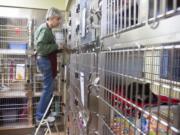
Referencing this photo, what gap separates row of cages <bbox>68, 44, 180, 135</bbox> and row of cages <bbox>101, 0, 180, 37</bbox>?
0.08 m

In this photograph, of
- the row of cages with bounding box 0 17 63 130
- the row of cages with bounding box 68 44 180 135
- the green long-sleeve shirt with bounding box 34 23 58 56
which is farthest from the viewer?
the row of cages with bounding box 0 17 63 130

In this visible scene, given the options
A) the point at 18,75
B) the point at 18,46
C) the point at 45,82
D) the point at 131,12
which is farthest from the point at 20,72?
the point at 131,12

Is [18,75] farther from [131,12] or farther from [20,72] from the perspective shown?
[131,12]

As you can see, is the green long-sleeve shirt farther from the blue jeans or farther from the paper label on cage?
the paper label on cage

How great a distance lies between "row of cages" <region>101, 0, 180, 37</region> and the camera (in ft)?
1.54

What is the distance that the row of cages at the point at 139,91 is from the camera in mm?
427

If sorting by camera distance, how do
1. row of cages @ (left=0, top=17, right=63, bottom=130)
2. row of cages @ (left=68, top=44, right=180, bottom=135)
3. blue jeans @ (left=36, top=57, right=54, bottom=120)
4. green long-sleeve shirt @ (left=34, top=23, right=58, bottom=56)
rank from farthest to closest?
row of cages @ (left=0, top=17, right=63, bottom=130), blue jeans @ (left=36, top=57, right=54, bottom=120), green long-sleeve shirt @ (left=34, top=23, right=58, bottom=56), row of cages @ (left=68, top=44, right=180, bottom=135)

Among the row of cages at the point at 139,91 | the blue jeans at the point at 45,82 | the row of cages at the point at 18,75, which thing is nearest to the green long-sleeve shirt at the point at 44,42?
the blue jeans at the point at 45,82

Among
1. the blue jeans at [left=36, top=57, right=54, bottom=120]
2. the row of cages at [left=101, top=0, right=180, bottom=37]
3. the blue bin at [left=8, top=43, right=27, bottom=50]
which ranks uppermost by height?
the blue bin at [left=8, top=43, right=27, bottom=50]

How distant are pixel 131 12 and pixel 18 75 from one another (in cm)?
271

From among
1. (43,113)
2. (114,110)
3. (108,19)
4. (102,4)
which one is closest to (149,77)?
(114,110)

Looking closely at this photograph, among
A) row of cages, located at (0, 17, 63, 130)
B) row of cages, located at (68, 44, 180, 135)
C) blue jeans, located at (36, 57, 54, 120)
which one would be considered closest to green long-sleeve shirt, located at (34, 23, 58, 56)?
blue jeans, located at (36, 57, 54, 120)

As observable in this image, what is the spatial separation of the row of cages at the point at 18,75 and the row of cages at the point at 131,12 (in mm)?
2272

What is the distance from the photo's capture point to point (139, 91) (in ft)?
1.93
